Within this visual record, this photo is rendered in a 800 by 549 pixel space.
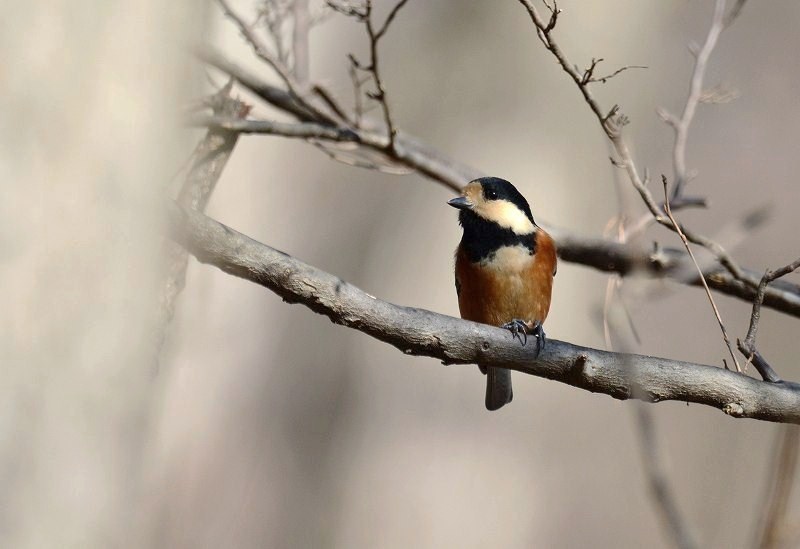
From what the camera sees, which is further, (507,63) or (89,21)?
(507,63)

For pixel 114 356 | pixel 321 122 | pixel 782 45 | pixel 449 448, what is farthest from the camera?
pixel 782 45

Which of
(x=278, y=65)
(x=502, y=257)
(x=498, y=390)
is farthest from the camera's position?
(x=498, y=390)

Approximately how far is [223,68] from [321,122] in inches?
21.1

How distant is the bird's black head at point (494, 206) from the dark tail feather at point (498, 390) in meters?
0.98

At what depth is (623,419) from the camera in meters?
7.54

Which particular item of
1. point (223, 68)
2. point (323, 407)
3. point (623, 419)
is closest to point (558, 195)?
point (623, 419)

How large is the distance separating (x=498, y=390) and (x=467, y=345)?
2180mm

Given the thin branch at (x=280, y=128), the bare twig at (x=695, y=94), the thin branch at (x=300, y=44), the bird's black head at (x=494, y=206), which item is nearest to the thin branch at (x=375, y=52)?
the thin branch at (x=280, y=128)

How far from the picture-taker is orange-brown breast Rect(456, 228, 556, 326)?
4285 millimetres

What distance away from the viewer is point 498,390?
16.4 feet

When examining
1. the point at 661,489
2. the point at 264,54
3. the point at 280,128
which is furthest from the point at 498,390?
the point at 661,489

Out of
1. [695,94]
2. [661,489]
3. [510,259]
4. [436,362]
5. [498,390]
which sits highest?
[695,94]

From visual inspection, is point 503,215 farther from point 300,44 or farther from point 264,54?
point 264,54

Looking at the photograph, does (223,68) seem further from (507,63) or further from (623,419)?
(623,419)
